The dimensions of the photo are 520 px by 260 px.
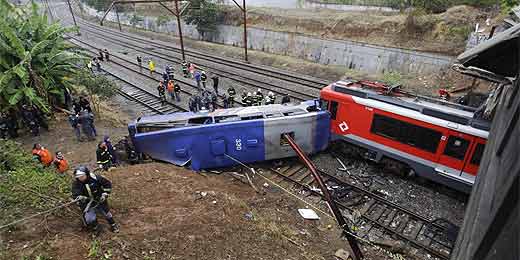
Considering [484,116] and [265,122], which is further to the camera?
[265,122]

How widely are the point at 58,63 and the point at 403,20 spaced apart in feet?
89.1

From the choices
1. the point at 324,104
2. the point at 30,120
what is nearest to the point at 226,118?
the point at 324,104

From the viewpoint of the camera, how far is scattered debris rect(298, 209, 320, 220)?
32.4 ft

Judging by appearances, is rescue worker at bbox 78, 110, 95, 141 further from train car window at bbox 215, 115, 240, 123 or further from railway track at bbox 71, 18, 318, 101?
railway track at bbox 71, 18, 318, 101

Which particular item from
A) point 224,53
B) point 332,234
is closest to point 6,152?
point 332,234

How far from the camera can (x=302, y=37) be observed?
101 feet

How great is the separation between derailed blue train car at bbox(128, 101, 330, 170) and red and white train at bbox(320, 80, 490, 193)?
1152mm

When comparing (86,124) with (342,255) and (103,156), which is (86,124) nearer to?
(103,156)

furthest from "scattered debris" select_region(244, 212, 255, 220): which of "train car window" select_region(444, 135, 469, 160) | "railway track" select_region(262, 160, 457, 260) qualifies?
"train car window" select_region(444, 135, 469, 160)

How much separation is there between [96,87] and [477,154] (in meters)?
20.1

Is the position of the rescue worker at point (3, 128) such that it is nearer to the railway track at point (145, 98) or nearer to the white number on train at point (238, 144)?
the railway track at point (145, 98)

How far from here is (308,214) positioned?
9984 millimetres

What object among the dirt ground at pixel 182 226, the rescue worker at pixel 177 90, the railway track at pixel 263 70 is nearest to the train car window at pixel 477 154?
the dirt ground at pixel 182 226

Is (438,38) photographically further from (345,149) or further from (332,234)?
(332,234)
